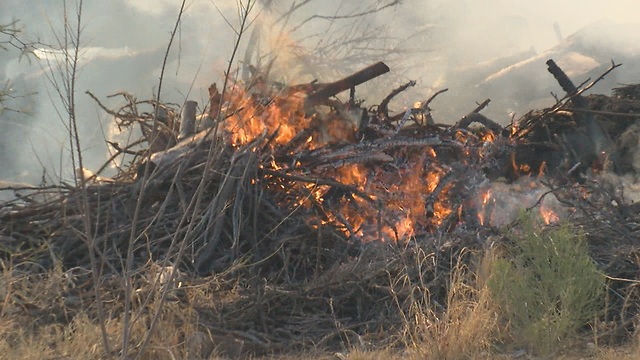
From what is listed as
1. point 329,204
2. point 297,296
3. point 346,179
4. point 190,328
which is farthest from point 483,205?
point 190,328

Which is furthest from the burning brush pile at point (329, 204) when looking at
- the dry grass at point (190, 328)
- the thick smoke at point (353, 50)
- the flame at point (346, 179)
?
the thick smoke at point (353, 50)

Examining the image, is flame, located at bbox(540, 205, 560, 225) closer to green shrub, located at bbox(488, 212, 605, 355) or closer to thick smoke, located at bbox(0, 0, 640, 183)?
green shrub, located at bbox(488, 212, 605, 355)

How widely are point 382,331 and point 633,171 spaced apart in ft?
14.7

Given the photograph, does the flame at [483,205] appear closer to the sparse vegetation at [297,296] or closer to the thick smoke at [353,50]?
the sparse vegetation at [297,296]

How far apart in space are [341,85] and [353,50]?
39.1 feet

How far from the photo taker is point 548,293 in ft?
13.2

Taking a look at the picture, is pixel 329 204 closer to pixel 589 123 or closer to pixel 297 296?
pixel 297 296

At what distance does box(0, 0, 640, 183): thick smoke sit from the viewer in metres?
21.8

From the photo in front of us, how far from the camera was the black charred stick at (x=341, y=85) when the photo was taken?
7113mm

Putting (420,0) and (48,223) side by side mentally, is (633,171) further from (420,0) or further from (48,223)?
(420,0)

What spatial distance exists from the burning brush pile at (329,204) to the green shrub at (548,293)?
0.31 meters

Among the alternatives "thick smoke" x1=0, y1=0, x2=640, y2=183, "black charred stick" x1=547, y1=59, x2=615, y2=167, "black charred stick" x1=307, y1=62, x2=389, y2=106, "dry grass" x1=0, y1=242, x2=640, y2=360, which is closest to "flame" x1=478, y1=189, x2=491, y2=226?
"dry grass" x1=0, y1=242, x2=640, y2=360

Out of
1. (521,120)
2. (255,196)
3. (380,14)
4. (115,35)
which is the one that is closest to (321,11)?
(380,14)

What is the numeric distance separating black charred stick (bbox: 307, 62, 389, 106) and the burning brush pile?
19 mm
